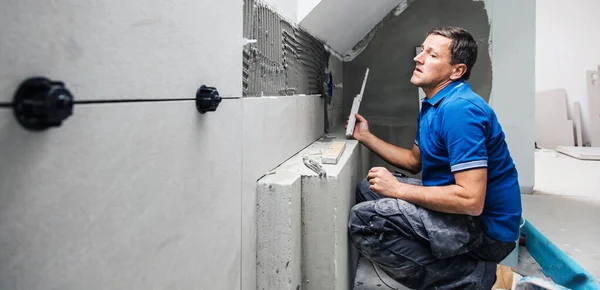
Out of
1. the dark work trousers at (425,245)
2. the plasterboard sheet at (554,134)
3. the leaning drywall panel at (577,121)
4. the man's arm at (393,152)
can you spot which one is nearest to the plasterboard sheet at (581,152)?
the plasterboard sheet at (554,134)

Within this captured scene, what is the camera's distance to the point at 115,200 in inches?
20.5

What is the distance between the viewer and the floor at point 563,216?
1.95 metres

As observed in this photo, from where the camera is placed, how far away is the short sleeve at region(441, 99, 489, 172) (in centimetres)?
131

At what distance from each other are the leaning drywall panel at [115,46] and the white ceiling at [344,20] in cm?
104

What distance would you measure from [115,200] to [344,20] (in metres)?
2.00

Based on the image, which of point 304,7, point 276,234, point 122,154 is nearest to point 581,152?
point 304,7

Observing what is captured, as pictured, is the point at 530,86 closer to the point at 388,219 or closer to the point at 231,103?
the point at 388,219

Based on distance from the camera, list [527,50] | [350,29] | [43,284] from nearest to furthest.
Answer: [43,284] < [350,29] < [527,50]

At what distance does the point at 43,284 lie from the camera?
420 millimetres

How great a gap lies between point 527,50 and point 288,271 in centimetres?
277

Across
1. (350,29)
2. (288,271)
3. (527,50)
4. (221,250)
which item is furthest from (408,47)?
(221,250)

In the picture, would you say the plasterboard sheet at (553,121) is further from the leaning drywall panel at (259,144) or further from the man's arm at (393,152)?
the leaning drywall panel at (259,144)

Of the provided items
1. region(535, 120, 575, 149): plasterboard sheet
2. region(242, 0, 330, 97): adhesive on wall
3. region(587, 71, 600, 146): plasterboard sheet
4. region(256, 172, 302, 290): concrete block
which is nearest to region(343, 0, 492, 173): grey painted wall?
region(242, 0, 330, 97): adhesive on wall

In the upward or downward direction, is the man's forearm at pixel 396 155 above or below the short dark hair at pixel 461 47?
below
